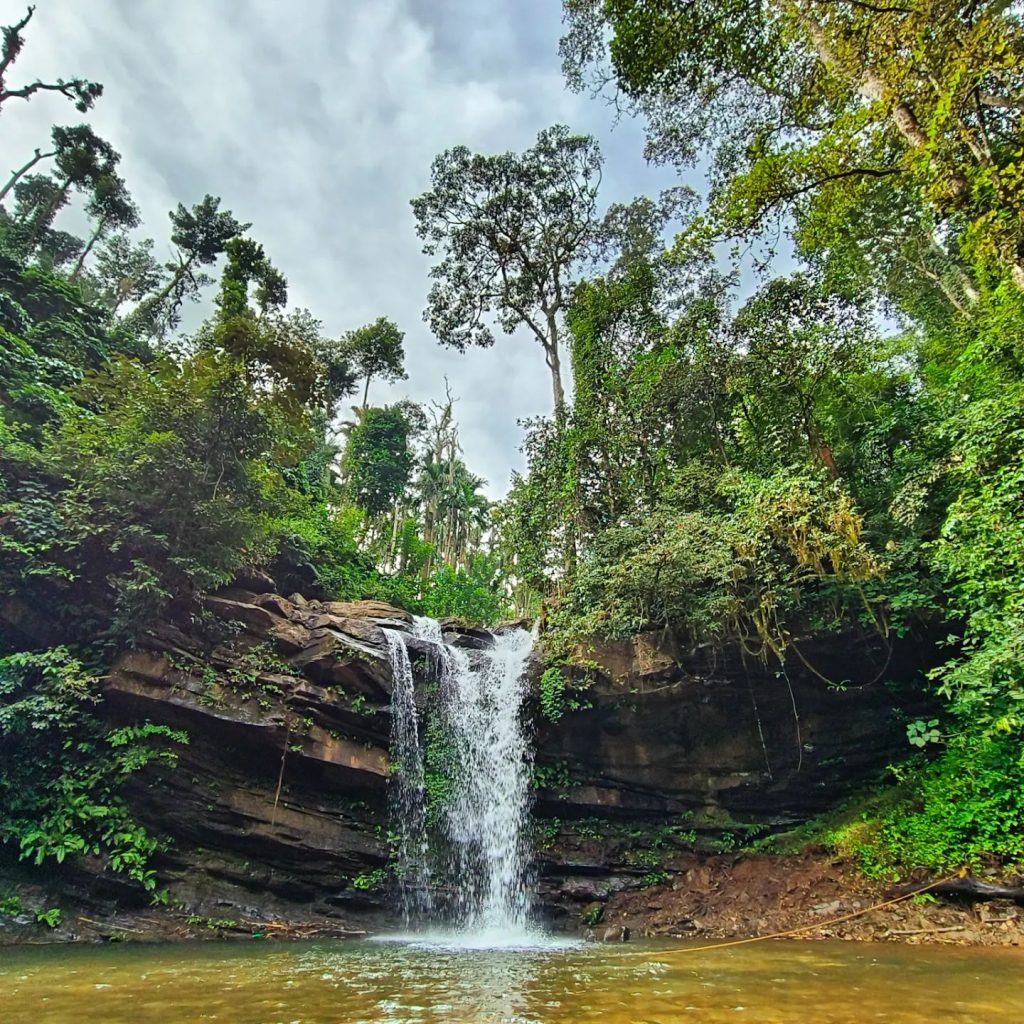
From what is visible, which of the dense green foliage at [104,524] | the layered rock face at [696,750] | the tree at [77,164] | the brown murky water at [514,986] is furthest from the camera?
the tree at [77,164]

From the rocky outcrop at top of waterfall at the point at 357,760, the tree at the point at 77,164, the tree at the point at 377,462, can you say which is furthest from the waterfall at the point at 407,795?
the tree at the point at 77,164

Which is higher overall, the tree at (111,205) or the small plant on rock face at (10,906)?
the tree at (111,205)

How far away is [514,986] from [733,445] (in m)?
11.4

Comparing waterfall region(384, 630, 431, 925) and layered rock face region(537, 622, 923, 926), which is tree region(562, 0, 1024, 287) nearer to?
layered rock face region(537, 622, 923, 926)

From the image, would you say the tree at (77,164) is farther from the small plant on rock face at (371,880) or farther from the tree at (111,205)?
the small plant on rock face at (371,880)

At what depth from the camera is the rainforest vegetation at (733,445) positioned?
730cm

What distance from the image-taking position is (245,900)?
27.8 ft

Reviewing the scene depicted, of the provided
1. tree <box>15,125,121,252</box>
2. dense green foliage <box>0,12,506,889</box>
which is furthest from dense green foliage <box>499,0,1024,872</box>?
tree <box>15,125,121,252</box>

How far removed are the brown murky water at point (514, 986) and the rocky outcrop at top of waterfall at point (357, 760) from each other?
2069mm

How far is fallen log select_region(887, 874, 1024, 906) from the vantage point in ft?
22.4

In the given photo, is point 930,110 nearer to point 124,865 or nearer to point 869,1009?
point 869,1009

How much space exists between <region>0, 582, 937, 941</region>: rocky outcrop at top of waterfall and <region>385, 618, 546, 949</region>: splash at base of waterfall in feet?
1.18

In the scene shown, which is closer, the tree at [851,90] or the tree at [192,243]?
the tree at [851,90]

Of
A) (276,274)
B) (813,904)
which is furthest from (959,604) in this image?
(276,274)
